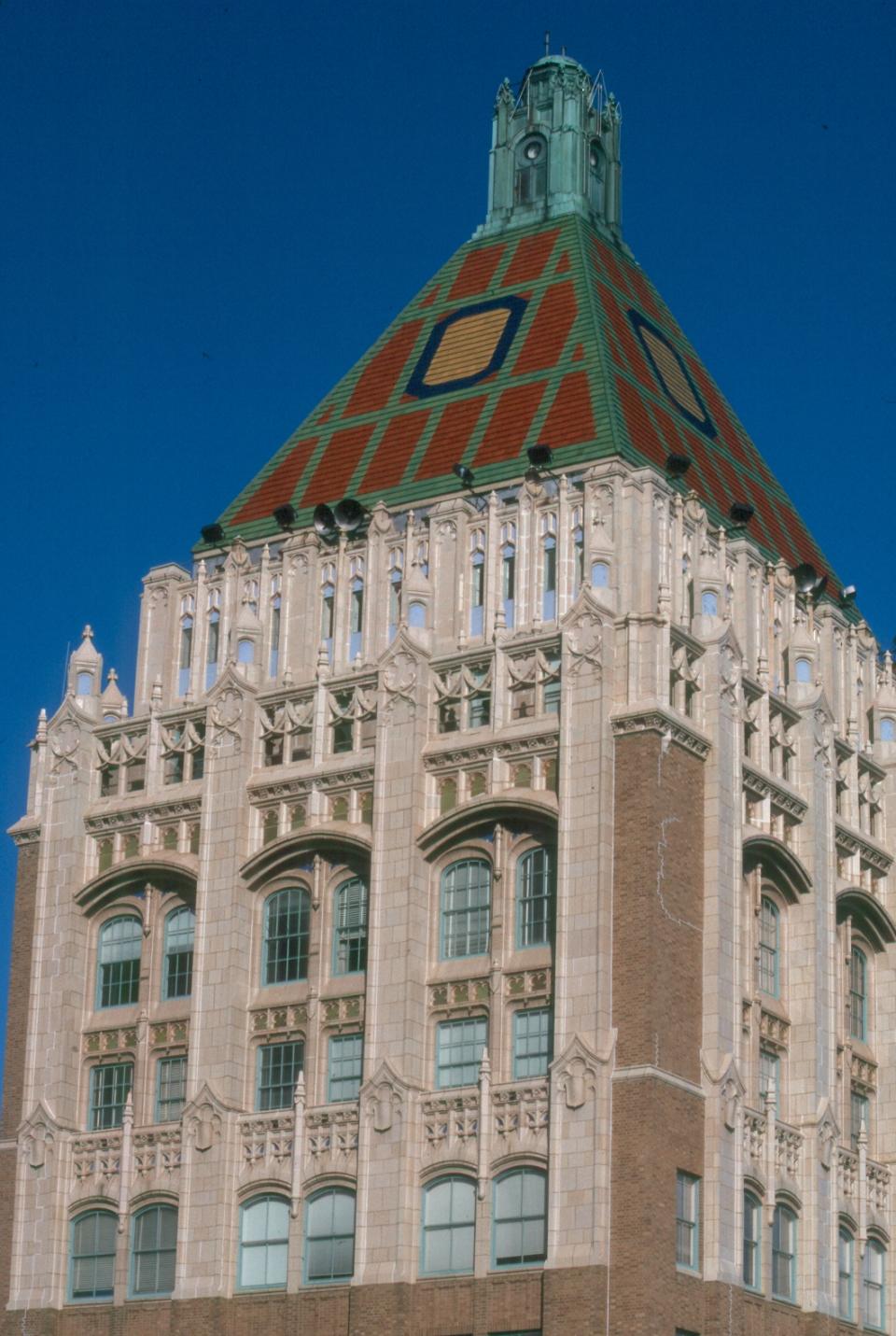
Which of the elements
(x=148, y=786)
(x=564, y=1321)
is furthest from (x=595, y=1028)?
(x=148, y=786)

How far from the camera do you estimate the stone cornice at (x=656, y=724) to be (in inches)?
2173

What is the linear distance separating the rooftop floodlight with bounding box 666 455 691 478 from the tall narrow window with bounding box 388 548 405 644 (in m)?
7.12

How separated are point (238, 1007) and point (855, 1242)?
15.9 m

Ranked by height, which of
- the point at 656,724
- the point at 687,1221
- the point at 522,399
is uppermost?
the point at 522,399

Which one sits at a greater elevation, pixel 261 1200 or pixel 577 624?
pixel 577 624

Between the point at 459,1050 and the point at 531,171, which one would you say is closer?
the point at 459,1050

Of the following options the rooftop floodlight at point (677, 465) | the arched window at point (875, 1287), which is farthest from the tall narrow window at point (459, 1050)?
the rooftop floodlight at point (677, 465)

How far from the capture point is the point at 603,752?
55.3m

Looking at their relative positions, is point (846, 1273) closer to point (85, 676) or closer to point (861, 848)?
point (861, 848)

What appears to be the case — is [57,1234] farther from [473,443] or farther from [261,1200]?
[473,443]

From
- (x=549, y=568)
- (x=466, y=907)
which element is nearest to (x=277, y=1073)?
(x=466, y=907)

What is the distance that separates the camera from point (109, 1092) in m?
61.1

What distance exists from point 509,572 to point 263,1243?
1719cm

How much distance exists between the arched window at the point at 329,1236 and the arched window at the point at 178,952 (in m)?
6.85
